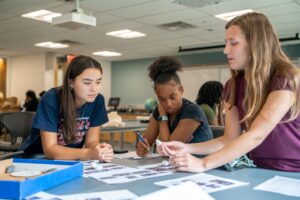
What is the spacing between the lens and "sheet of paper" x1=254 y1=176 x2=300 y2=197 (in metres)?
1.05

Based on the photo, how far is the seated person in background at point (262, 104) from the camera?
4.26 ft

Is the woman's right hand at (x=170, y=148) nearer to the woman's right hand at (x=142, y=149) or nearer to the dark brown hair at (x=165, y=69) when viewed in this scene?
the woman's right hand at (x=142, y=149)

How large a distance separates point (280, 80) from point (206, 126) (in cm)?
76

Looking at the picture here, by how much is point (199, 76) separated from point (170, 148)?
24.2 ft

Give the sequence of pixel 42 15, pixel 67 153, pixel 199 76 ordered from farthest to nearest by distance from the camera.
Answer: pixel 199 76
pixel 42 15
pixel 67 153

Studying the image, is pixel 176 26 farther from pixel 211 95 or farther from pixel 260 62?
pixel 260 62

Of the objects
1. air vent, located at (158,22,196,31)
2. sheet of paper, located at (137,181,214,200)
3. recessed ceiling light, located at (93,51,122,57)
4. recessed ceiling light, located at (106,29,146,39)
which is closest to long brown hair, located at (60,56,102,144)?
sheet of paper, located at (137,181,214,200)

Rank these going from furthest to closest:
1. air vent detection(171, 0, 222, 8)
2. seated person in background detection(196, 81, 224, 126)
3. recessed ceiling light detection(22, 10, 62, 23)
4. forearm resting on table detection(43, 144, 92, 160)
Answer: recessed ceiling light detection(22, 10, 62, 23) → air vent detection(171, 0, 222, 8) → seated person in background detection(196, 81, 224, 126) → forearm resting on table detection(43, 144, 92, 160)

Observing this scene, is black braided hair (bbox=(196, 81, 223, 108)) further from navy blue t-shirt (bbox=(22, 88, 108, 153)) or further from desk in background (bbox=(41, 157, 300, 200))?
desk in background (bbox=(41, 157, 300, 200))

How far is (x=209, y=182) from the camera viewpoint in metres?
1.16

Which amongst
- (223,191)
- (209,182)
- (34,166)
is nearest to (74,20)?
(34,166)

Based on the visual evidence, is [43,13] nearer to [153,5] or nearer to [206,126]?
[153,5]

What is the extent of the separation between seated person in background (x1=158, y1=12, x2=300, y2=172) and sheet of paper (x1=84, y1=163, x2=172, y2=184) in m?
0.13

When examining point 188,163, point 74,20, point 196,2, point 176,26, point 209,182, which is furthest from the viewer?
point 176,26
